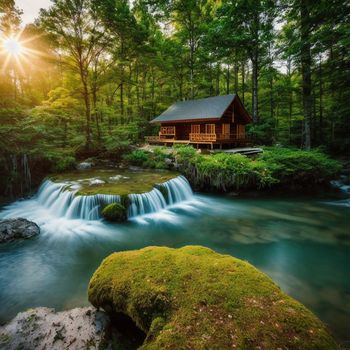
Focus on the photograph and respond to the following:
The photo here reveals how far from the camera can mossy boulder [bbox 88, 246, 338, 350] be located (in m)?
2.15

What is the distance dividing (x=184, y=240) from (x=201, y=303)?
5.81 meters

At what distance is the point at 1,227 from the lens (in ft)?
25.8

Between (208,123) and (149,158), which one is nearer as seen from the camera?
(149,158)

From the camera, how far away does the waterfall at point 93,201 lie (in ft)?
32.8

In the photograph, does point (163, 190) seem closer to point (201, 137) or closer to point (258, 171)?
point (258, 171)

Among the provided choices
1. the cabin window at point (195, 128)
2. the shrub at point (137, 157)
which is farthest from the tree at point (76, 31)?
the cabin window at point (195, 128)

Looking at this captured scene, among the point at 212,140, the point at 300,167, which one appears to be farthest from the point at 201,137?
the point at 300,167

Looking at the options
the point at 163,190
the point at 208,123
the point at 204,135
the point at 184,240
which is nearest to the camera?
the point at 184,240

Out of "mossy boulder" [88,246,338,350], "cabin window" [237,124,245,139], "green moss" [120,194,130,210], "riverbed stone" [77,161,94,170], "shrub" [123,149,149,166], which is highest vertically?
"cabin window" [237,124,245,139]

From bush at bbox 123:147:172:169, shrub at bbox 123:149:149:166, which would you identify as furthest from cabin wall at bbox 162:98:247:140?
shrub at bbox 123:149:149:166

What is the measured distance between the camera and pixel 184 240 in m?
8.31

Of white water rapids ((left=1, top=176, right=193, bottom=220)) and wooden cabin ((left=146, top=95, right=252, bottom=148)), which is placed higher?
wooden cabin ((left=146, top=95, right=252, bottom=148))

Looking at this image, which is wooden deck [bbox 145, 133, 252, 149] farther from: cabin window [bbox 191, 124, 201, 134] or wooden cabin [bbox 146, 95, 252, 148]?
cabin window [bbox 191, 124, 201, 134]

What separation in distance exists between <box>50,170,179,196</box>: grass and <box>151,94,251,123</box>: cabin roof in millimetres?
6846
